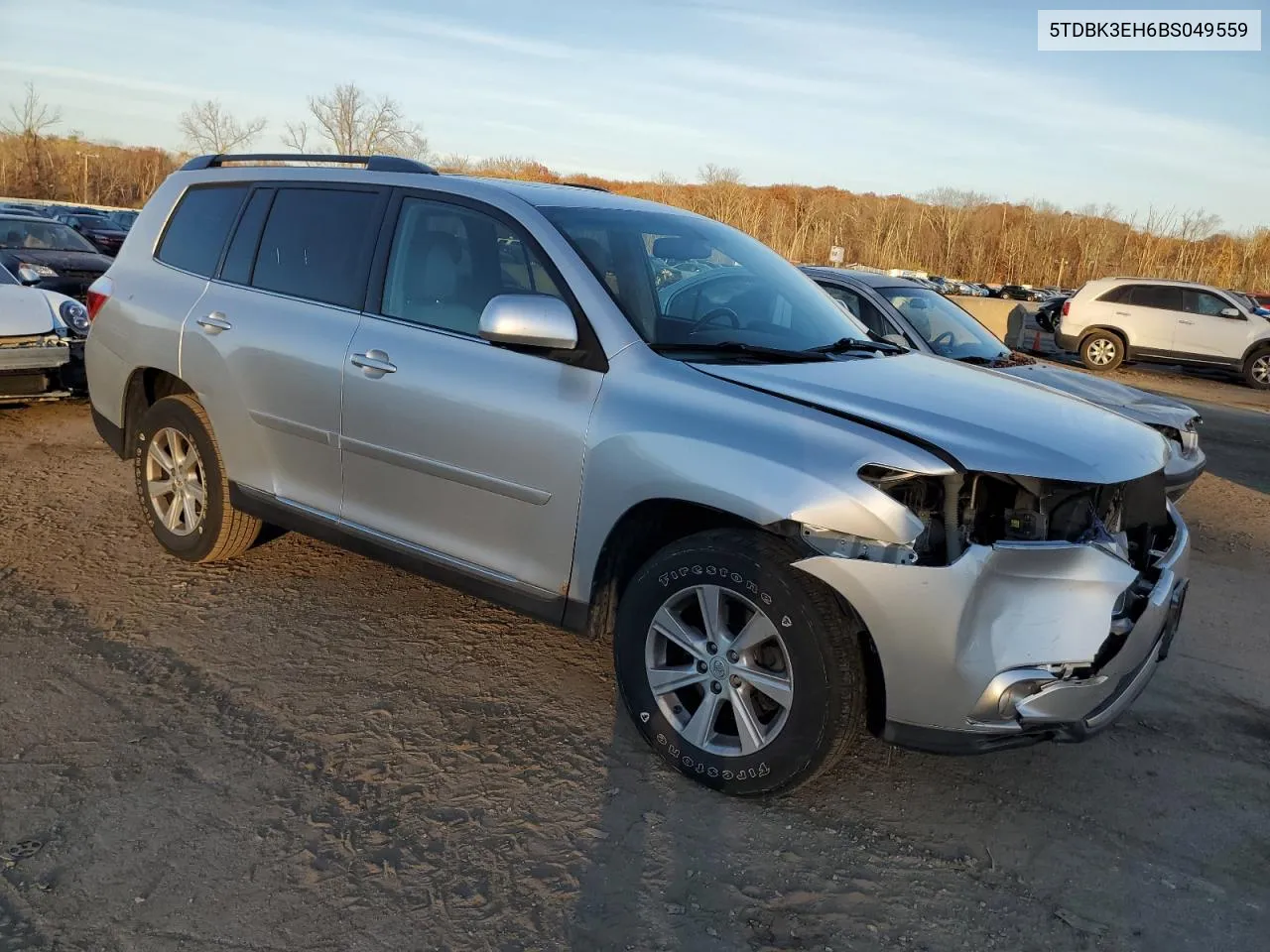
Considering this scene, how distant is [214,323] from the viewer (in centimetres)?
461

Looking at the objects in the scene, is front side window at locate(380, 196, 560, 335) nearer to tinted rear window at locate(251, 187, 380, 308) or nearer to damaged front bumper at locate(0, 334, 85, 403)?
tinted rear window at locate(251, 187, 380, 308)

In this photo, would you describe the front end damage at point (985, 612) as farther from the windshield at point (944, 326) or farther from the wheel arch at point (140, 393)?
the windshield at point (944, 326)

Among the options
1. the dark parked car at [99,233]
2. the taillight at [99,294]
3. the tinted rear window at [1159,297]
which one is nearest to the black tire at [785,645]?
the taillight at [99,294]

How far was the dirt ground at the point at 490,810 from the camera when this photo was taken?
267cm

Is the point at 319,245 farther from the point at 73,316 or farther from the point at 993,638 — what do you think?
the point at 73,316

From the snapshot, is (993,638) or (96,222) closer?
(993,638)

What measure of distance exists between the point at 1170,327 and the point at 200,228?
1844cm

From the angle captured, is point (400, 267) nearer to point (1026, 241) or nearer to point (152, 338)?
point (152, 338)

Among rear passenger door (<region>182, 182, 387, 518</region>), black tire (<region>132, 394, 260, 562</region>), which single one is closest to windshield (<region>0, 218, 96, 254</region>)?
black tire (<region>132, 394, 260, 562</region>)

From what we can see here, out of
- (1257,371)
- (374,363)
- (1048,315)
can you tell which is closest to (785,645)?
(374,363)

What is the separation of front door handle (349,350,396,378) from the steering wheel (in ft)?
3.78

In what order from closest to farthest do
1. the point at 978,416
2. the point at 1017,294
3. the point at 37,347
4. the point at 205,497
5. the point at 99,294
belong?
the point at 978,416
the point at 205,497
the point at 99,294
the point at 37,347
the point at 1017,294

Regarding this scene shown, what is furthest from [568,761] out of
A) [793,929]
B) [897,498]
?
[897,498]

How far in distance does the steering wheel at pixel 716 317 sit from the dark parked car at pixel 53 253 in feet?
38.9
